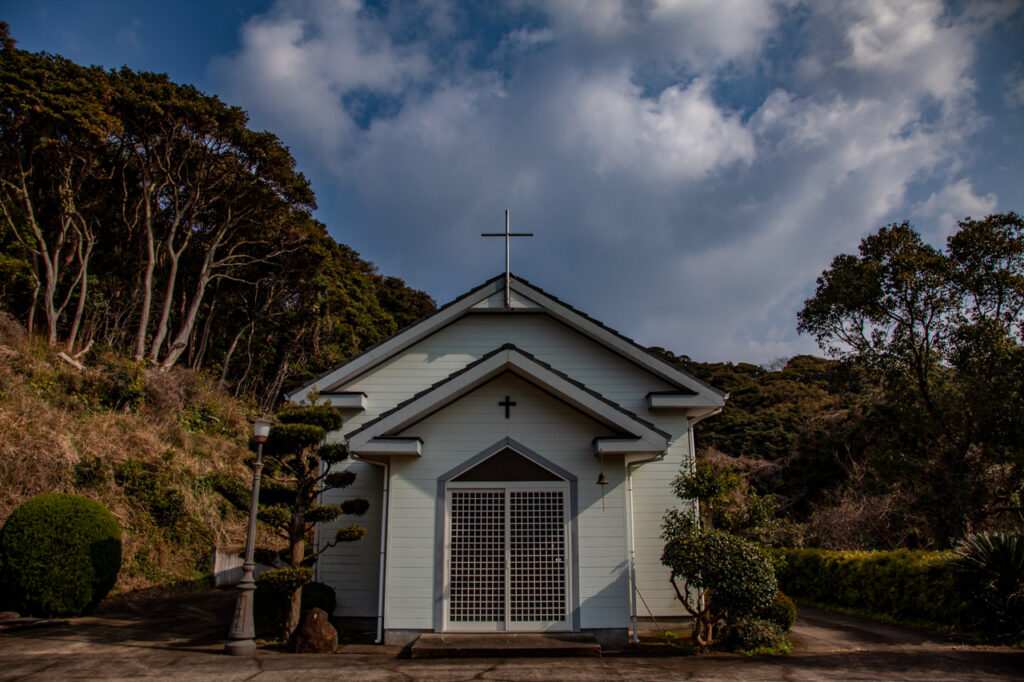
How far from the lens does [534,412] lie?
10.7 m

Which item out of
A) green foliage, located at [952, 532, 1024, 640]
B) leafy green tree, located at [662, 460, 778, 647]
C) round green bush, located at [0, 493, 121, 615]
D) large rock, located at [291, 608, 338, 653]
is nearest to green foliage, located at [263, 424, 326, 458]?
large rock, located at [291, 608, 338, 653]

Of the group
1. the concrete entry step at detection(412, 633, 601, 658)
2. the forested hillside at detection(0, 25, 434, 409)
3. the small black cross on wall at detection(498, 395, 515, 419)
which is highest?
the forested hillside at detection(0, 25, 434, 409)

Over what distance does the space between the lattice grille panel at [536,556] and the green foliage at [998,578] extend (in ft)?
23.5

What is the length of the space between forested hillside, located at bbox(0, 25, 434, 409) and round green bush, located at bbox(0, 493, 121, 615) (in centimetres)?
1185

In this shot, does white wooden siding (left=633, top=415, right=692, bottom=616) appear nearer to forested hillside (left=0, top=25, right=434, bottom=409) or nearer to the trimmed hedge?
the trimmed hedge

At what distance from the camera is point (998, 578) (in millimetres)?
9977

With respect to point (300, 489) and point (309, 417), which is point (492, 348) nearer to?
point (309, 417)

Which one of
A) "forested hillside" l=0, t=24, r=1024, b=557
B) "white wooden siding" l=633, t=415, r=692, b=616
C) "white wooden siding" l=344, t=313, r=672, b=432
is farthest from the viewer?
"forested hillside" l=0, t=24, r=1024, b=557

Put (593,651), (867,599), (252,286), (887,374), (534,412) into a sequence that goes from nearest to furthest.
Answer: (593,651)
(534,412)
(867,599)
(887,374)
(252,286)

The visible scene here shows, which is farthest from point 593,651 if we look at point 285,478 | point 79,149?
point 79,149

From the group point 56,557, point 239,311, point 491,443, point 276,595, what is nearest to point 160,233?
point 239,311

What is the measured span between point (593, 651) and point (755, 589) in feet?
8.71

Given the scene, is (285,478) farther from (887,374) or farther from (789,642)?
(887,374)

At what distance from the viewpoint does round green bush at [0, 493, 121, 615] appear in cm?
1159
